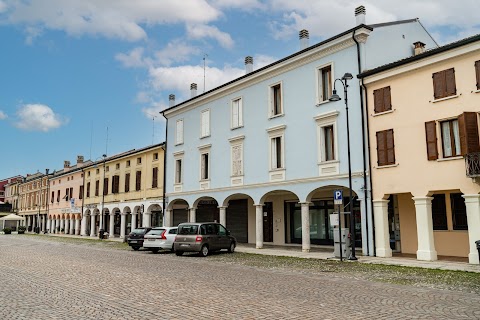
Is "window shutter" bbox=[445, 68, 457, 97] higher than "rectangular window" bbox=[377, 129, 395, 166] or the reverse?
higher

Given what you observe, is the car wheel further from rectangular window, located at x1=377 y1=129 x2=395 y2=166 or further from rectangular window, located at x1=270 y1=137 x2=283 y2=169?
rectangular window, located at x1=377 y1=129 x2=395 y2=166

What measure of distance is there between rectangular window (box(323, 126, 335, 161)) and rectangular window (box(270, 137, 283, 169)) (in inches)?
127

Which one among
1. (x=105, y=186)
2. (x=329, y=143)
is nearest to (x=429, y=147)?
(x=329, y=143)

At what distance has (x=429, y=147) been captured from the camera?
17.0 m

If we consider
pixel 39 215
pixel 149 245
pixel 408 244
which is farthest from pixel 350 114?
pixel 39 215

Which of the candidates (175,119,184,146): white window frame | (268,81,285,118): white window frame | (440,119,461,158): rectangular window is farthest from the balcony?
(175,119,184,146): white window frame

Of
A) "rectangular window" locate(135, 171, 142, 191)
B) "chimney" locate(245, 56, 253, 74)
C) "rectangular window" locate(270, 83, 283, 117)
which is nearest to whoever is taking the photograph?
"rectangular window" locate(270, 83, 283, 117)

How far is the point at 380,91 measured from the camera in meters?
19.2

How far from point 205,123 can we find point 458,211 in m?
17.2

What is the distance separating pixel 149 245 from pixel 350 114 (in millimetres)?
12967

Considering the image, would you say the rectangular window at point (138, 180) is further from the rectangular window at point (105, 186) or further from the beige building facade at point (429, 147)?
the beige building facade at point (429, 147)

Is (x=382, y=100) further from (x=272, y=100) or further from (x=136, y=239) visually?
(x=136, y=239)

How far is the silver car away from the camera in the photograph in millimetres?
22859

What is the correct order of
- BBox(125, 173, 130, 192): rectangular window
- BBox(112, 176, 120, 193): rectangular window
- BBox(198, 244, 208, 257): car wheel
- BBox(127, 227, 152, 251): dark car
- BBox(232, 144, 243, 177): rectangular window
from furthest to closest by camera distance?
BBox(112, 176, 120, 193): rectangular window
BBox(125, 173, 130, 192): rectangular window
BBox(232, 144, 243, 177): rectangular window
BBox(127, 227, 152, 251): dark car
BBox(198, 244, 208, 257): car wheel
